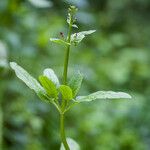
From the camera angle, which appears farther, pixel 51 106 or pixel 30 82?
pixel 51 106

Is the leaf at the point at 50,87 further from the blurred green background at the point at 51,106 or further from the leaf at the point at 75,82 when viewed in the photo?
the blurred green background at the point at 51,106

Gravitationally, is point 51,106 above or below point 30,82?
below

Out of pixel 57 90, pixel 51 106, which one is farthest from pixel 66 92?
pixel 51 106

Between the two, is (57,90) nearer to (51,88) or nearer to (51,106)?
(51,88)

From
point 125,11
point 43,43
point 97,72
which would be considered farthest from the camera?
point 125,11

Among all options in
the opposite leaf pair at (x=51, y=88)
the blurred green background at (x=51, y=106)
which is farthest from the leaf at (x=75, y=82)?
the blurred green background at (x=51, y=106)

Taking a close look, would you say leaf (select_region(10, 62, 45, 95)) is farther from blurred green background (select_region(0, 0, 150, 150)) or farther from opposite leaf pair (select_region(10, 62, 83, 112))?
blurred green background (select_region(0, 0, 150, 150))

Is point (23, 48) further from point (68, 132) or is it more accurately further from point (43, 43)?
point (68, 132)

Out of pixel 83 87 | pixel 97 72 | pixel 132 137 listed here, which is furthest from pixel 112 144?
pixel 97 72
